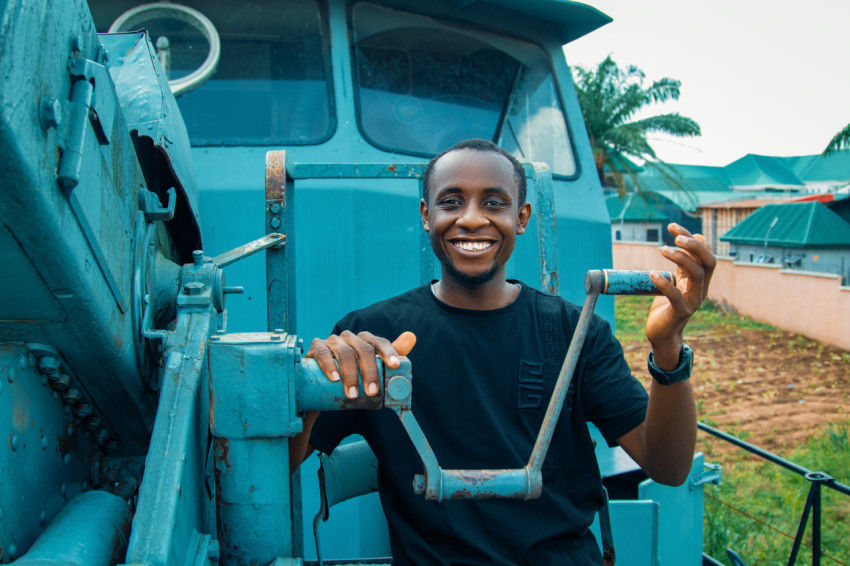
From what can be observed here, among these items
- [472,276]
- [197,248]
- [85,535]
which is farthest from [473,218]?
[85,535]

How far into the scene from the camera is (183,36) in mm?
3002

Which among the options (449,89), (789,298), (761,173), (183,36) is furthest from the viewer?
(761,173)

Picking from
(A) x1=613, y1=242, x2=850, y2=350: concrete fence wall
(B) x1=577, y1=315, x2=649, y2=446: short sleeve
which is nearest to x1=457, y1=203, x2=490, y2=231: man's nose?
(B) x1=577, y1=315, x2=649, y2=446: short sleeve

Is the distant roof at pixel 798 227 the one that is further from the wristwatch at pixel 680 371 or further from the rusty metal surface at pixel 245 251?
the rusty metal surface at pixel 245 251

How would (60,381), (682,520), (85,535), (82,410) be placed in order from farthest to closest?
1. (682,520)
2. (82,410)
3. (60,381)
4. (85,535)

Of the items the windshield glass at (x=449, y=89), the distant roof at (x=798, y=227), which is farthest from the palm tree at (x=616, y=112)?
the windshield glass at (x=449, y=89)

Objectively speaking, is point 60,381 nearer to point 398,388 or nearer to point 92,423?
point 92,423

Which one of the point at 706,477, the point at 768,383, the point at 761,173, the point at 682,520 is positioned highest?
the point at 761,173

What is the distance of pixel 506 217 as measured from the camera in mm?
1813

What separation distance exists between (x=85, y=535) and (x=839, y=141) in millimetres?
20178

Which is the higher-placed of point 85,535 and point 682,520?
point 85,535

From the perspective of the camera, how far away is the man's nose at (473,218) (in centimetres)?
177

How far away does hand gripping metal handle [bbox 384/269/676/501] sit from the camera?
48.9 inches

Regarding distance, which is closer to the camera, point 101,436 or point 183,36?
point 101,436
